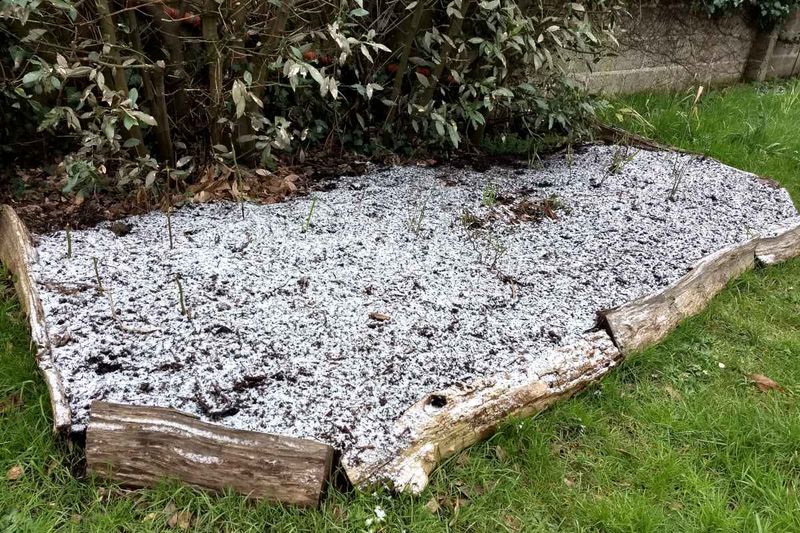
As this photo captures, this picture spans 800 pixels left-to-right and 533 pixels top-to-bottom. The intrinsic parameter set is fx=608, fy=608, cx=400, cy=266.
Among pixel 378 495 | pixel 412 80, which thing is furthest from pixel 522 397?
pixel 412 80

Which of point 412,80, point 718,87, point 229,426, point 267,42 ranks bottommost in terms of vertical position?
point 718,87

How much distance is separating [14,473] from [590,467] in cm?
178

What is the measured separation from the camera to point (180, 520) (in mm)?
1684

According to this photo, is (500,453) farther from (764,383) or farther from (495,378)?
(764,383)

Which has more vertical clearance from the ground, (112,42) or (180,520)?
(112,42)

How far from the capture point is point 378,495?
1.77 m

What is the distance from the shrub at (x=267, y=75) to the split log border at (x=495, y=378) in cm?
70

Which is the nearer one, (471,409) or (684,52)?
(471,409)

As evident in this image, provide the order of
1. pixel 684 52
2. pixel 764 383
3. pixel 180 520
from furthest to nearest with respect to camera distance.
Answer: pixel 684 52 < pixel 764 383 < pixel 180 520

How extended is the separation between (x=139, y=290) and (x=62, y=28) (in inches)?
53.8

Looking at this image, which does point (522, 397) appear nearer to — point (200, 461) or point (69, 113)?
point (200, 461)

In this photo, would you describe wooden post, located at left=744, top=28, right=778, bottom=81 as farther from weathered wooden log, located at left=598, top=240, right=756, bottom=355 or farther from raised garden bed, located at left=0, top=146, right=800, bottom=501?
weathered wooden log, located at left=598, top=240, right=756, bottom=355

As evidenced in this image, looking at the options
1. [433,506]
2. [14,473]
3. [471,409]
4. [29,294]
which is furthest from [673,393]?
[29,294]

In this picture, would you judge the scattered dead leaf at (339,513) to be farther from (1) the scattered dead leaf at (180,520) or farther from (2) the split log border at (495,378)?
(1) the scattered dead leaf at (180,520)
